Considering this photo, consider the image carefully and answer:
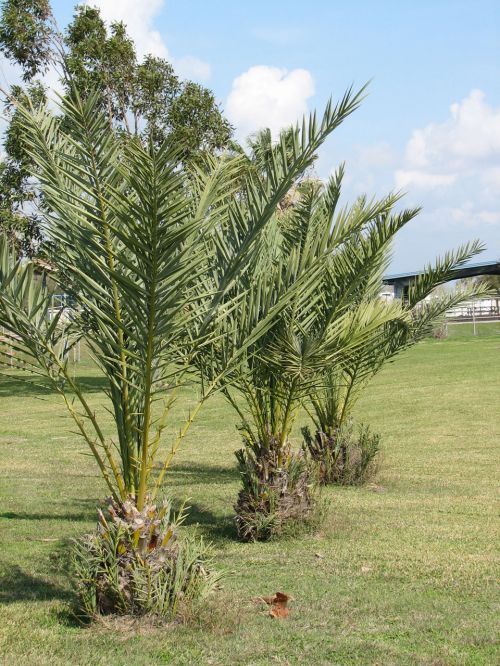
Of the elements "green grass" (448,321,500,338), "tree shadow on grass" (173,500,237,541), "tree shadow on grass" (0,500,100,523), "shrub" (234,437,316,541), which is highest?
"green grass" (448,321,500,338)

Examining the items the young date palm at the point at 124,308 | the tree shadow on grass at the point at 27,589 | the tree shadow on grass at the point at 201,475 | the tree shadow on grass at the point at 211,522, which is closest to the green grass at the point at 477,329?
the tree shadow on grass at the point at 201,475

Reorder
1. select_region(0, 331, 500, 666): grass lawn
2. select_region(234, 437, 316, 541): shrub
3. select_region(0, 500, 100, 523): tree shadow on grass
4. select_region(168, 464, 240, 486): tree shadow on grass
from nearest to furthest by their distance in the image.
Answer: select_region(0, 331, 500, 666): grass lawn < select_region(234, 437, 316, 541): shrub < select_region(0, 500, 100, 523): tree shadow on grass < select_region(168, 464, 240, 486): tree shadow on grass

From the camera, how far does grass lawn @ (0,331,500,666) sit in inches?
176

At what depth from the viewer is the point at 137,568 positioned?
474cm

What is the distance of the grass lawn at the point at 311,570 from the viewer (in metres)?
4.48

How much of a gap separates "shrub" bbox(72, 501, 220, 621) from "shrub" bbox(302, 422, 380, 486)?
5.23 m

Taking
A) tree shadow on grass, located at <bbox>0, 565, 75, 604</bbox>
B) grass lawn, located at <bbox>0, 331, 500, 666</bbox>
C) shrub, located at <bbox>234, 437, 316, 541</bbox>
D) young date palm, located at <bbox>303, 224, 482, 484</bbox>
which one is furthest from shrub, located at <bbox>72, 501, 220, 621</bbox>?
young date palm, located at <bbox>303, 224, 482, 484</bbox>

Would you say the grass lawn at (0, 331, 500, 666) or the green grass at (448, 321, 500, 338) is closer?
the grass lawn at (0, 331, 500, 666)

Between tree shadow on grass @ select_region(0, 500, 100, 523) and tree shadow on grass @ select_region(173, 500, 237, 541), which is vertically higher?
tree shadow on grass @ select_region(0, 500, 100, 523)

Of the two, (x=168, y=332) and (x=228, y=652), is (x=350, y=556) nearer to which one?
(x=228, y=652)

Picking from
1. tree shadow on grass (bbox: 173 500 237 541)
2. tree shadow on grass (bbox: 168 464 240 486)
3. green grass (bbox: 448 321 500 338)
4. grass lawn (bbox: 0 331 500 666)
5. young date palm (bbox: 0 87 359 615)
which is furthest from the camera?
green grass (bbox: 448 321 500 338)

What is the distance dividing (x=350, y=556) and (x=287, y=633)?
1.91m

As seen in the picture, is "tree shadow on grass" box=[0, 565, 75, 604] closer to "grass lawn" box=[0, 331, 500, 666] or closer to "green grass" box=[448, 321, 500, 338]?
"grass lawn" box=[0, 331, 500, 666]

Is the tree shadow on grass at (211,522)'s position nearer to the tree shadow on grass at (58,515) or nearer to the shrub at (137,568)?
the tree shadow on grass at (58,515)
